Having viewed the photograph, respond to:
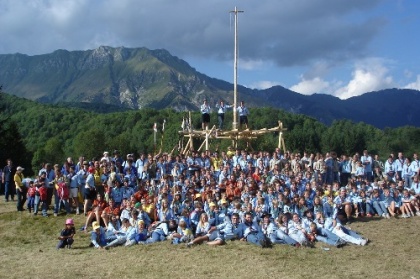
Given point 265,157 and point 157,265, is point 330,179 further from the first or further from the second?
point 157,265

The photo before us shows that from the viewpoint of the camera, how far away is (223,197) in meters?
14.4

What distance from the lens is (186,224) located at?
1290cm

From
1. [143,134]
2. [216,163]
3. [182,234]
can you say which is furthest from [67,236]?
[143,134]

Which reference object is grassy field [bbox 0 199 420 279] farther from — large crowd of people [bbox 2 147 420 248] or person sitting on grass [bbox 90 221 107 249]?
large crowd of people [bbox 2 147 420 248]

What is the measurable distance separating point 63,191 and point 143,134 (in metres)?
82.0

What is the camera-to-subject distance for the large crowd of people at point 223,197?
1264 cm

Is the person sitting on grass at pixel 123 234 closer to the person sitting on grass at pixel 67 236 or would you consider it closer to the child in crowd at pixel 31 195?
the person sitting on grass at pixel 67 236

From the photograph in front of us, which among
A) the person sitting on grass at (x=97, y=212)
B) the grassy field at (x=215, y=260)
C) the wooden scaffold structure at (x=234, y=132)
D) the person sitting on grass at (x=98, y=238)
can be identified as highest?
the wooden scaffold structure at (x=234, y=132)

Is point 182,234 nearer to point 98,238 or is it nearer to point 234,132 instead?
point 98,238

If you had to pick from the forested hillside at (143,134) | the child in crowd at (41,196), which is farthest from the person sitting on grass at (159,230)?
the forested hillside at (143,134)

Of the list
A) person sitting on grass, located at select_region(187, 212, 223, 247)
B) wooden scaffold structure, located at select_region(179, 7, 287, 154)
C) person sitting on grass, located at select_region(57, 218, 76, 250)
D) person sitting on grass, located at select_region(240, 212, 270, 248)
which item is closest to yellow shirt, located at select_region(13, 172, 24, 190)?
person sitting on grass, located at select_region(57, 218, 76, 250)

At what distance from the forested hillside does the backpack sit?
42.9 meters

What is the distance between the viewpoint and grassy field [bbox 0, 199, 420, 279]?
9.91 meters

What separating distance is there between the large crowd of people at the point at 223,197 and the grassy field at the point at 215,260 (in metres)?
0.54
